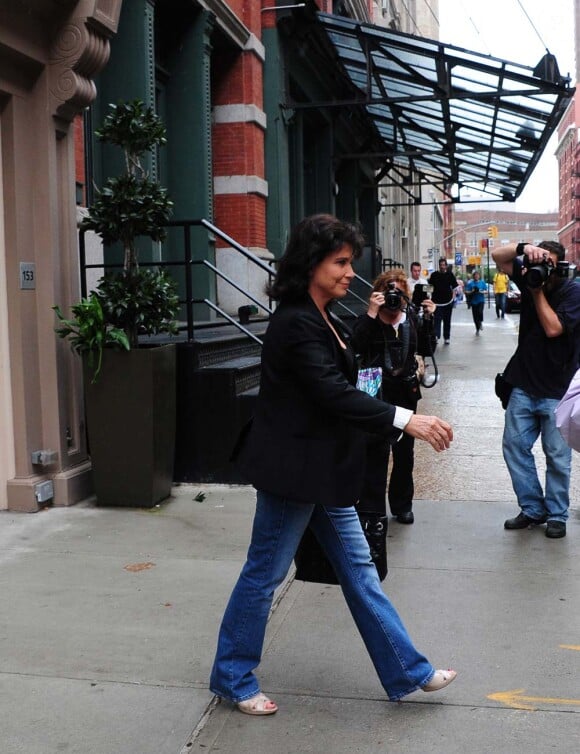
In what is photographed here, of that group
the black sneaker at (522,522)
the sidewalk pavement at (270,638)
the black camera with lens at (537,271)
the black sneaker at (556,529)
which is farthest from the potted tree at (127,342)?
the black sneaker at (556,529)

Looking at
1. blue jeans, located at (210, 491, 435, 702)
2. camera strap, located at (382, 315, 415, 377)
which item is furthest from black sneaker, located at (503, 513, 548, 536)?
blue jeans, located at (210, 491, 435, 702)

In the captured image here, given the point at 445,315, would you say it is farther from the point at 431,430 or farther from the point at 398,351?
the point at 431,430

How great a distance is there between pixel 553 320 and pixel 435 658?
2.59 meters

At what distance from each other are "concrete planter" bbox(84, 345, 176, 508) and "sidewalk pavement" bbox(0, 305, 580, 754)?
0.61 ft

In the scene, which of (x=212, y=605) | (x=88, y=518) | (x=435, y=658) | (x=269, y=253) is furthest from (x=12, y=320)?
(x=269, y=253)

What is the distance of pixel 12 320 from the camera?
6668 millimetres

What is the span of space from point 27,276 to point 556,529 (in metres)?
3.98

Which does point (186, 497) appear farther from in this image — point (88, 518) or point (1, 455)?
point (1, 455)

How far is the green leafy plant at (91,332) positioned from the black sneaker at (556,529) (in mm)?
3123

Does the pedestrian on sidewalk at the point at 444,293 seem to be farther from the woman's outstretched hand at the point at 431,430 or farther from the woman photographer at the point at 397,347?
the woman's outstretched hand at the point at 431,430

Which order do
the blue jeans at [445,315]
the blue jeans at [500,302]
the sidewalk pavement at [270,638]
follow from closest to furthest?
1. the sidewalk pavement at [270,638]
2. the blue jeans at [445,315]
3. the blue jeans at [500,302]

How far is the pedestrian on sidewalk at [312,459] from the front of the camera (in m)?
3.47

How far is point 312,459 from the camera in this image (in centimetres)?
350

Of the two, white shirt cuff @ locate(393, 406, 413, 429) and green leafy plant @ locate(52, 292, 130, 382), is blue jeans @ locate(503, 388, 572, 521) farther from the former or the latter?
white shirt cuff @ locate(393, 406, 413, 429)
